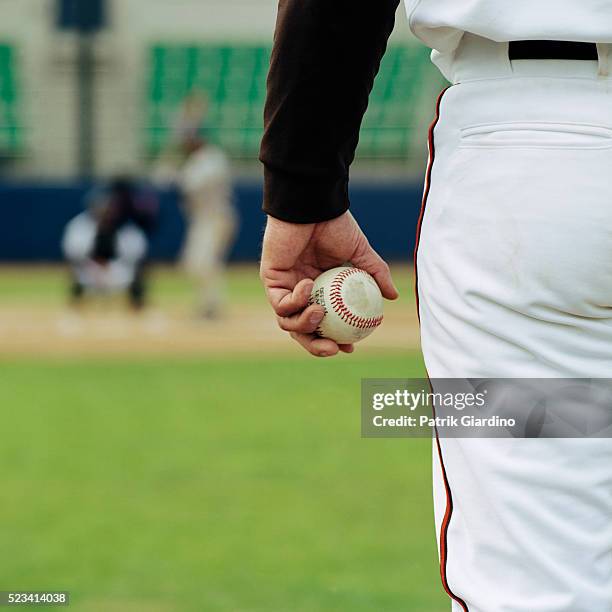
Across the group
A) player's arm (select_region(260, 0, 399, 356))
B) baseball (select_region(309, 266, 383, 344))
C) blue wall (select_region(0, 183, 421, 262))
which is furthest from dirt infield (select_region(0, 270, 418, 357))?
player's arm (select_region(260, 0, 399, 356))

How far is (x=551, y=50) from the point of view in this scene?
158 cm

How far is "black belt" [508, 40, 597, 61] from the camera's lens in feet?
5.16

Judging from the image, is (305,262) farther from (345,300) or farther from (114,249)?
(114,249)

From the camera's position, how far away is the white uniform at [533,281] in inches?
61.1

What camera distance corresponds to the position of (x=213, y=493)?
500 centimetres

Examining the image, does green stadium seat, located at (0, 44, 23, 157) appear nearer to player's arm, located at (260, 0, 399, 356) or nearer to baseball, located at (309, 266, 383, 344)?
baseball, located at (309, 266, 383, 344)

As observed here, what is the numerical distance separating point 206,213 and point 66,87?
8.01 meters

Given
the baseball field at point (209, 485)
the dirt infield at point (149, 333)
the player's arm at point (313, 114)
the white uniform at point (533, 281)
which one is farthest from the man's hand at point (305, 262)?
the dirt infield at point (149, 333)

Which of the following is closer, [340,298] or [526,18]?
[526,18]

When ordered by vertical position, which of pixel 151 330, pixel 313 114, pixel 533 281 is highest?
pixel 313 114

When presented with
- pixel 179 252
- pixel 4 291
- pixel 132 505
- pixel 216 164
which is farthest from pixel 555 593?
pixel 179 252

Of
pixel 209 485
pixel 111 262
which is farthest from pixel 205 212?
pixel 209 485

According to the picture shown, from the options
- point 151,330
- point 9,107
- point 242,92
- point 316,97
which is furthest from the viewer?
point 242,92

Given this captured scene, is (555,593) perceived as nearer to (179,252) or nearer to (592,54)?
(592,54)
